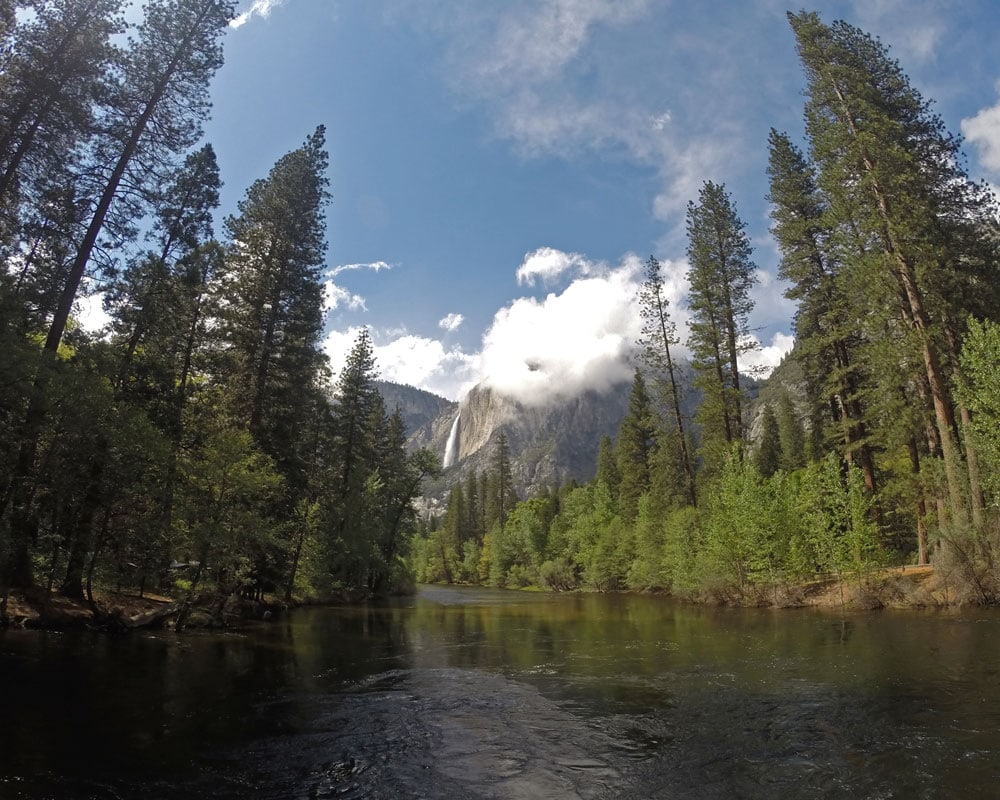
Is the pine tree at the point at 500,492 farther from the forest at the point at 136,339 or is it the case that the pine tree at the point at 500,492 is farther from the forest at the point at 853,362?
the forest at the point at 136,339

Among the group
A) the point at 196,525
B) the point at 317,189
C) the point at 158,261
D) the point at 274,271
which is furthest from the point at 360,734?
the point at 317,189

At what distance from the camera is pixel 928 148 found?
2319 centimetres

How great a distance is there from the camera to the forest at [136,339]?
14016mm

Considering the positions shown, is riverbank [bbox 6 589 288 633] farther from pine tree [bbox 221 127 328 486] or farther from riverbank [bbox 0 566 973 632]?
pine tree [bbox 221 127 328 486]

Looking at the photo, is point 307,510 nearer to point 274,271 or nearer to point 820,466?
point 274,271

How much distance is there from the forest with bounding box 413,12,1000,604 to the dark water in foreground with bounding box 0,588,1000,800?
22.7 feet

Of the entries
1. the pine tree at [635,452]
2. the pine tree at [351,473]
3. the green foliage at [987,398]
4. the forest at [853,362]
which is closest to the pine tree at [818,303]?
the forest at [853,362]

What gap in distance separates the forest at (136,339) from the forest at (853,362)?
67.7 ft

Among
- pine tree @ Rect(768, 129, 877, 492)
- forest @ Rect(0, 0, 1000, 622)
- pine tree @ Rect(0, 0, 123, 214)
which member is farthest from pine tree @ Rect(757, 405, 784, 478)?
pine tree @ Rect(0, 0, 123, 214)

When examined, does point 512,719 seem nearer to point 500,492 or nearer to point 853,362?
point 853,362

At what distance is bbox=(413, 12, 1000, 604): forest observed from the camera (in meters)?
19.8

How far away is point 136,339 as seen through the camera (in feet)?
63.5

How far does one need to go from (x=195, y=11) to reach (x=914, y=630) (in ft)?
93.5

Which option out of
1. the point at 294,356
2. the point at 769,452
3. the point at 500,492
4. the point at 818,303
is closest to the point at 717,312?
the point at 818,303
